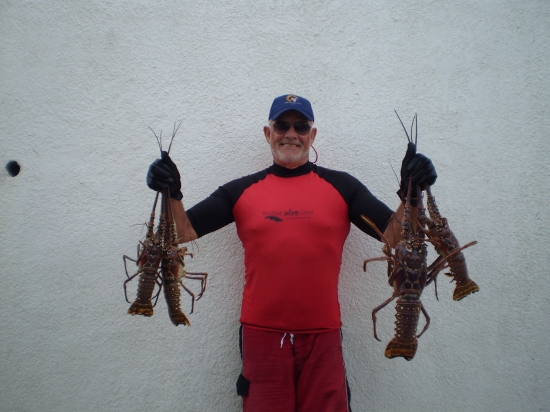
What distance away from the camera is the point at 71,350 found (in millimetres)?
2648

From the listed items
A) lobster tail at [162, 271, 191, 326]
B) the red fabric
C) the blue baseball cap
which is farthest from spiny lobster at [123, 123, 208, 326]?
the blue baseball cap

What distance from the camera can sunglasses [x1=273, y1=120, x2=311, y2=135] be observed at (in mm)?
2264

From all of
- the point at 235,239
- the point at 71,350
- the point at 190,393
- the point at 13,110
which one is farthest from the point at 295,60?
the point at 71,350

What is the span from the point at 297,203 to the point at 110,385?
2087mm

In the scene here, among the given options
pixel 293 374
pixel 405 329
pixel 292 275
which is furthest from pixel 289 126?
pixel 293 374

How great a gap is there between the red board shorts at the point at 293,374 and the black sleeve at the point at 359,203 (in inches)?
29.6

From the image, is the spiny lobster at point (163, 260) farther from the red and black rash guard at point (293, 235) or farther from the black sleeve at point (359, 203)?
the black sleeve at point (359, 203)

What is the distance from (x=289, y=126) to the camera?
2.28 meters

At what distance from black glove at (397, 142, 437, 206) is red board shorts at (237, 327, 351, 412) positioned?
108 centimetres

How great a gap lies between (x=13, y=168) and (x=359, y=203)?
275cm

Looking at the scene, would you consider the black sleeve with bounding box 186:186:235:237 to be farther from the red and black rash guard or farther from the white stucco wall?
the white stucco wall

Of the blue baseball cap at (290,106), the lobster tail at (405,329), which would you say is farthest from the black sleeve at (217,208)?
the lobster tail at (405,329)

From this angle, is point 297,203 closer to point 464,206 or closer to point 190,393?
point 464,206

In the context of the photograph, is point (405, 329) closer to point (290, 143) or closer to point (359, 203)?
point (359, 203)
